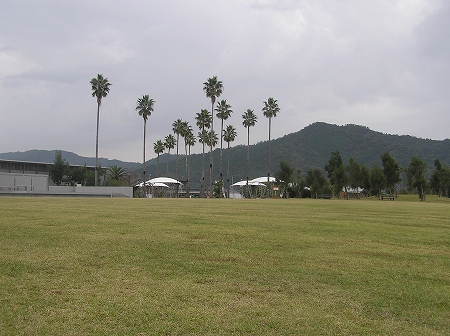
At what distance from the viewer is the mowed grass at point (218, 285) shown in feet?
15.3

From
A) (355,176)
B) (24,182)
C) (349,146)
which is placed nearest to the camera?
(24,182)

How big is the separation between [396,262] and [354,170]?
7409 cm

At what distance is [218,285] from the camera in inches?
245

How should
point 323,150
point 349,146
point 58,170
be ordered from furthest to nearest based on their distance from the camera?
point 323,150, point 349,146, point 58,170

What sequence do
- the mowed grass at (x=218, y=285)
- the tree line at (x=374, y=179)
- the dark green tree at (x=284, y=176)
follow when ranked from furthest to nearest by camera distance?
the dark green tree at (x=284, y=176)
the tree line at (x=374, y=179)
the mowed grass at (x=218, y=285)

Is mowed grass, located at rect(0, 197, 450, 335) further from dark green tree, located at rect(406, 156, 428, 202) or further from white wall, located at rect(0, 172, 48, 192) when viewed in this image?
dark green tree, located at rect(406, 156, 428, 202)

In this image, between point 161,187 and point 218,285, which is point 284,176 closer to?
point 161,187

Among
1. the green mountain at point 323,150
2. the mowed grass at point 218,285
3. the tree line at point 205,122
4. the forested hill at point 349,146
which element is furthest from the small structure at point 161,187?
the forested hill at point 349,146

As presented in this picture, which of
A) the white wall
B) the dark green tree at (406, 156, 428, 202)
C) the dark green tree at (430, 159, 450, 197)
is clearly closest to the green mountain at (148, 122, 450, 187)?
the dark green tree at (430, 159, 450, 197)

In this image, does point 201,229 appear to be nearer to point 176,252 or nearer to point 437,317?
point 176,252

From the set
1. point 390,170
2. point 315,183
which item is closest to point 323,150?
point 315,183

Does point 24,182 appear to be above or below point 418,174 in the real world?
below

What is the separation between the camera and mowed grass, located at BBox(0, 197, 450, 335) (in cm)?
465

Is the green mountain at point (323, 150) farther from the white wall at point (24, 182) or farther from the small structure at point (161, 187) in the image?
the white wall at point (24, 182)
